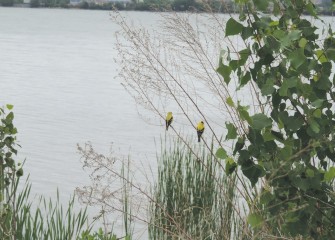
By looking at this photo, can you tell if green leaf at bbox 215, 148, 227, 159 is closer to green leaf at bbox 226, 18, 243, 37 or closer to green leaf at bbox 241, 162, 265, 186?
green leaf at bbox 241, 162, 265, 186

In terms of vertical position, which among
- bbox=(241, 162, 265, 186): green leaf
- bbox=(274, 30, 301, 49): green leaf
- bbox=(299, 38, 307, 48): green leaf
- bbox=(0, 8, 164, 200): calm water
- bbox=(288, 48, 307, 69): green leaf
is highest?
bbox=(274, 30, 301, 49): green leaf

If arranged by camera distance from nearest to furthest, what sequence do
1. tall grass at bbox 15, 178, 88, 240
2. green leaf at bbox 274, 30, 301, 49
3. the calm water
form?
green leaf at bbox 274, 30, 301, 49 → tall grass at bbox 15, 178, 88, 240 → the calm water

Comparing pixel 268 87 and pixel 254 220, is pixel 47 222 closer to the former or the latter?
pixel 254 220

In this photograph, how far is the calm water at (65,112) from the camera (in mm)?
13125

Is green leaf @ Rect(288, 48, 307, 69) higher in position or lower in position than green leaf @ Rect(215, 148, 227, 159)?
higher

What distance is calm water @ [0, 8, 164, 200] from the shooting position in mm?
13125

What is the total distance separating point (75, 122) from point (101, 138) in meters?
2.17

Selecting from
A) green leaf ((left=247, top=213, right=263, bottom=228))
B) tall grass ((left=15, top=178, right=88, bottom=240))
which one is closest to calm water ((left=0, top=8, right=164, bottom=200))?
tall grass ((left=15, top=178, right=88, bottom=240))

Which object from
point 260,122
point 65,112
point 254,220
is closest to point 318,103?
point 260,122

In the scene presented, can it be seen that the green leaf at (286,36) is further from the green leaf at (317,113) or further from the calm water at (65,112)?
the calm water at (65,112)

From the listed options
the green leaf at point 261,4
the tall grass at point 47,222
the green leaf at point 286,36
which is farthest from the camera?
the tall grass at point 47,222

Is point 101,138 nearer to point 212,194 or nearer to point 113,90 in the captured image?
point 113,90

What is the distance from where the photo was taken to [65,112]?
19094 millimetres

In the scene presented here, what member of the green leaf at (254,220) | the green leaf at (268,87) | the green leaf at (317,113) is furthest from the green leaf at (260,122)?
the green leaf at (254,220)
